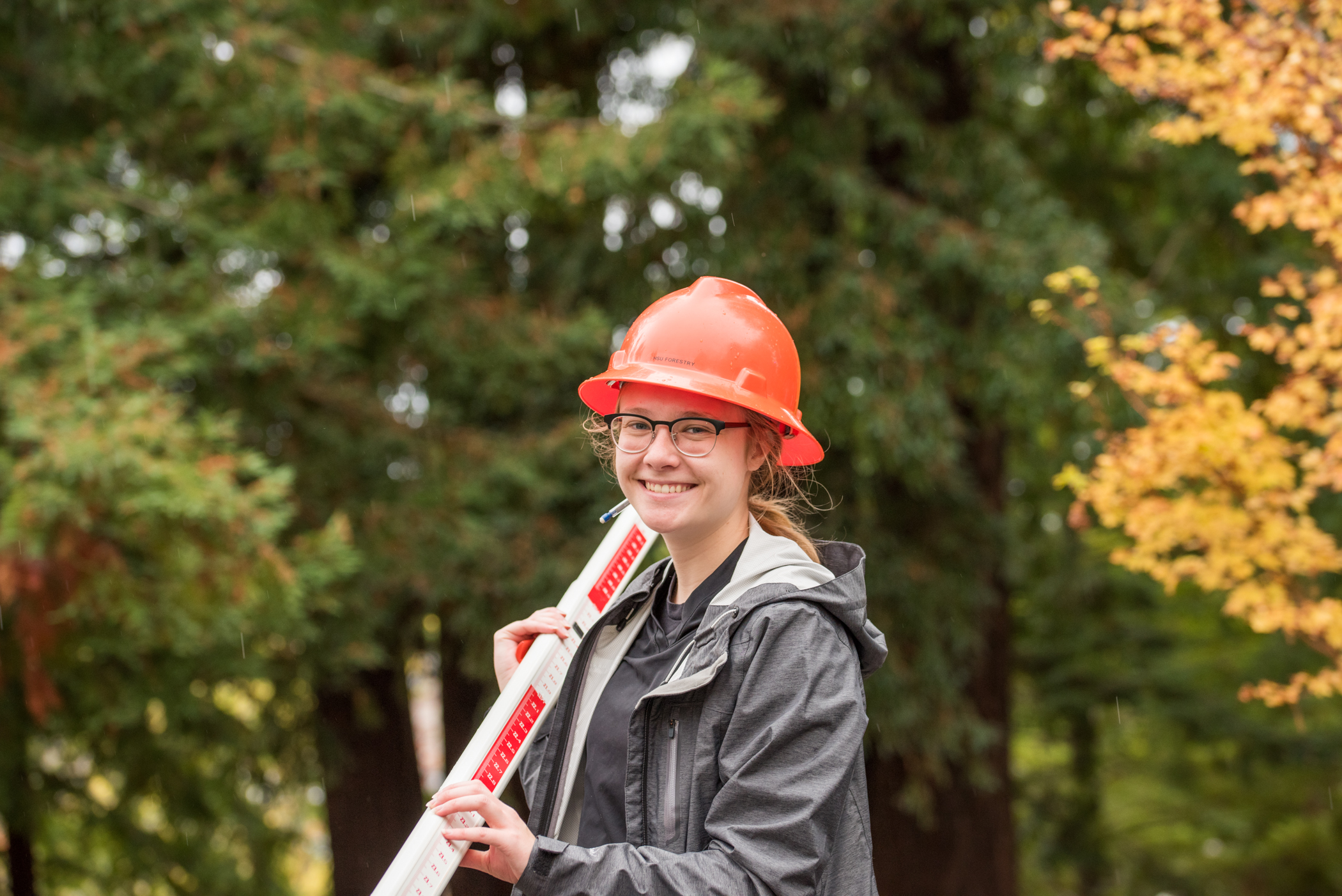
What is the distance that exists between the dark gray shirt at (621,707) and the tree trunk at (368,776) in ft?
3.59

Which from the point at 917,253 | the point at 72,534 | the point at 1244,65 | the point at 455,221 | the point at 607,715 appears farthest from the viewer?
the point at 917,253

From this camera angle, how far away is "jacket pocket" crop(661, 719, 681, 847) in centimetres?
156

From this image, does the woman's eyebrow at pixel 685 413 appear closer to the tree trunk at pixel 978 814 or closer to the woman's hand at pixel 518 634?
the woman's hand at pixel 518 634

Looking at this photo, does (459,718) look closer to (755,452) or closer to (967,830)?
(755,452)

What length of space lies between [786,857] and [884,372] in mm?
4867

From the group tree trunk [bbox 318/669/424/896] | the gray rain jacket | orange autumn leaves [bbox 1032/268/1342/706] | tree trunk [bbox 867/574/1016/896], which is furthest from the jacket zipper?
tree trunk [bbox 867/574/1016/896]

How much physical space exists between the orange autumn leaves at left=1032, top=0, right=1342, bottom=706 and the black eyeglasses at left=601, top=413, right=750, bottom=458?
2508mm

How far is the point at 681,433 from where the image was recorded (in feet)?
5.68

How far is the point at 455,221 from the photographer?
221 inches

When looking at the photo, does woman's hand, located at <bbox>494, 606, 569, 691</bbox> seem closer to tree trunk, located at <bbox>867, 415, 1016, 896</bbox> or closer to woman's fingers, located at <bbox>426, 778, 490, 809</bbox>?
woman's fingers, located at <bbox>426, 778, 490, 809</bbox>

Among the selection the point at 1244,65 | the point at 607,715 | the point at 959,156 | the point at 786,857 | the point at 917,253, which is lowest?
the point at 786,857

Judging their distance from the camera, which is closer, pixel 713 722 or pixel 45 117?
pixel 713 722

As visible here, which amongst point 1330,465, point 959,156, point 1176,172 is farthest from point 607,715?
point 1176,172

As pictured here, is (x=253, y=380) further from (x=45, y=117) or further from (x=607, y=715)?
(x=607, y=715)
